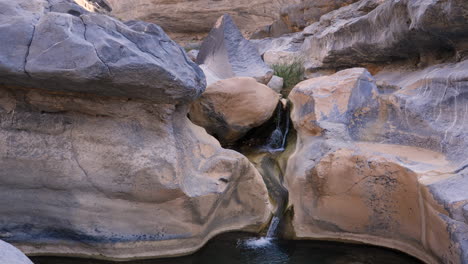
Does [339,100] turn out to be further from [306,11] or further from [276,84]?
[306,11]

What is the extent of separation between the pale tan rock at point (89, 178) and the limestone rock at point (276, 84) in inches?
121

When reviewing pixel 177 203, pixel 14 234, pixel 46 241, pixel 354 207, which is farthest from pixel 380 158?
pixel 14 234

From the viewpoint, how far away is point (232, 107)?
4824 millimetres

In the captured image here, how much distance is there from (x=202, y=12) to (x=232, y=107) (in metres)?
8.76

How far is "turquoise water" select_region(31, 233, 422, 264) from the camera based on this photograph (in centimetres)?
319

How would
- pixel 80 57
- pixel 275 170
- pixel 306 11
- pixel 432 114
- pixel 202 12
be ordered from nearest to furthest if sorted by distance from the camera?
pixel 80 57
pixel 432 114
pixel 275 170
pixel 306 11
pixel 202 12

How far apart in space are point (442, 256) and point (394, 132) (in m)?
1.27

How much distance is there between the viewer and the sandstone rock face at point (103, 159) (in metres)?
2.95

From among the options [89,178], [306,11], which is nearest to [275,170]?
[89,178]

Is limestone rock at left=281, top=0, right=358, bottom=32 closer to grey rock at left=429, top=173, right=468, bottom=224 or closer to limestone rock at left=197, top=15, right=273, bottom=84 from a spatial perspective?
limestone rock at left=197, top=15, right=273, bottom=84

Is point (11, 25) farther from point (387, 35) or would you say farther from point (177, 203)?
point (387, 35)

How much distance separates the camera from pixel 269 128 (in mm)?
5352

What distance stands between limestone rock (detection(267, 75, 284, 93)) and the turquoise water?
9.64ft

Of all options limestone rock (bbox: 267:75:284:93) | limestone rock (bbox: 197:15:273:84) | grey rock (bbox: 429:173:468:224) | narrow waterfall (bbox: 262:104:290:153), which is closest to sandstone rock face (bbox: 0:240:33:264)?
grey rock (bbox: 429:173:468:224)
